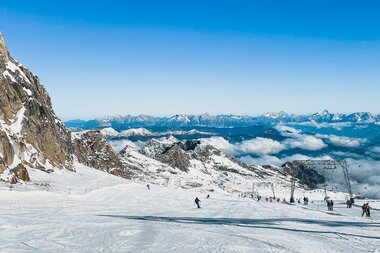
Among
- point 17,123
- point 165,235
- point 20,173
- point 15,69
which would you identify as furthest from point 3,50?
point 165,235

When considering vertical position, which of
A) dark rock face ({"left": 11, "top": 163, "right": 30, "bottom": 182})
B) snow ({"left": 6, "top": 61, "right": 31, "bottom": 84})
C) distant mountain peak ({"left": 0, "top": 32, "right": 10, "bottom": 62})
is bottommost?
dark rock face ({"left": 11, "top": 163, "right": 30, "bottom": 182})

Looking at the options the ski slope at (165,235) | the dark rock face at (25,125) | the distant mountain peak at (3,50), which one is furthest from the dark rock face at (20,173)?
the distant mountain peak at (3,50)

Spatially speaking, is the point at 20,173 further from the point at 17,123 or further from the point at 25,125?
the point at 25,125

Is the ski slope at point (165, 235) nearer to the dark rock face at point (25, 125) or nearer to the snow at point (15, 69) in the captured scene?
the dark rock face at point (25, 125)

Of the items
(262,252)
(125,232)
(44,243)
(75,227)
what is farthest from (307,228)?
(44,243)

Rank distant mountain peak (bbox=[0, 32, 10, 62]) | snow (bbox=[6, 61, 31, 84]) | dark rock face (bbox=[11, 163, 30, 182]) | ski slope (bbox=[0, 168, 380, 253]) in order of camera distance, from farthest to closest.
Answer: snow (bbox=[6, 61, 31, 84]) → distant mountain peak (bbox=[0, 32, 10, 62]) → dark rock face (bbox=[11, 163, 30, 182]) → ski slope (bbox=[0, 168, 380, 253])

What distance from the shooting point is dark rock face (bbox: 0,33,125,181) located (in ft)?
253

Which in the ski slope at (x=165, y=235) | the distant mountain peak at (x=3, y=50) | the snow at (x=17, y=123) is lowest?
the ski slope at (x=165, y=235)

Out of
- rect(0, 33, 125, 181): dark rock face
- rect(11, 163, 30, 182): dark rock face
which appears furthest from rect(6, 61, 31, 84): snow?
rect(11, 163, 30, 182): dark rock face

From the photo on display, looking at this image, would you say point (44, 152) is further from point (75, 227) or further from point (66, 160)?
point (75, 227)

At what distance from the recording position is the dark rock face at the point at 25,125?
253 feet

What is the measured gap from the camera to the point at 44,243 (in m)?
20.6

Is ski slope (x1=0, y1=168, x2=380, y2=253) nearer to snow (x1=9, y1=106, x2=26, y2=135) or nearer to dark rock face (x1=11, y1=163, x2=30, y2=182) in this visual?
dark rock face (x1=11, y1=163, x2=30, y2=182)

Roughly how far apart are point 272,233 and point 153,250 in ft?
33.2
